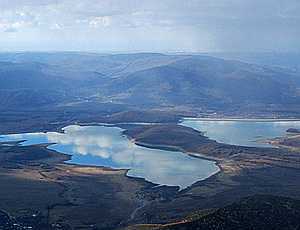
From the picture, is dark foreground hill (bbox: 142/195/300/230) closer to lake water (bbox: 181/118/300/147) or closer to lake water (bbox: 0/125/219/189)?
lake water (bbox: 0/125/219/189)

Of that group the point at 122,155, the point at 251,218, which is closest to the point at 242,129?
the point at 122,155

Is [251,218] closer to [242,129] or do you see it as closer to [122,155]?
[122,155]

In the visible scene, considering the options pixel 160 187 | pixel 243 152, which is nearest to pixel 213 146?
pixel 243 152

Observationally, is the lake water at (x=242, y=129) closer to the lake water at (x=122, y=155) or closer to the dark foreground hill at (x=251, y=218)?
the lake water at (x=122, y=155)

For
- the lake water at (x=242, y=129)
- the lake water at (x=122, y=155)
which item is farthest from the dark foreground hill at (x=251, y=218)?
the lake water at (x=242, y=129)

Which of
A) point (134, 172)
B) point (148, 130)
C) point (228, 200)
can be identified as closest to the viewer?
point (228, 200)

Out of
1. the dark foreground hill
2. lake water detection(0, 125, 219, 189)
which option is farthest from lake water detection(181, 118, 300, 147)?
the dark foreground hill

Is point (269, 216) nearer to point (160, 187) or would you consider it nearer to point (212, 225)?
point (212, 225)
